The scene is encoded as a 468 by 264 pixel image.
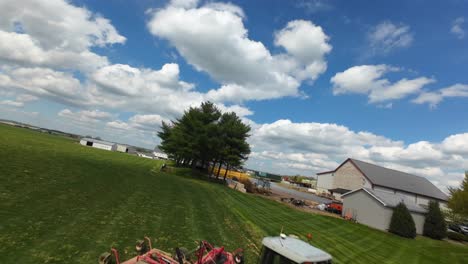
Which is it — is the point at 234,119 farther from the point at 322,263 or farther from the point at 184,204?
the point at 322,263

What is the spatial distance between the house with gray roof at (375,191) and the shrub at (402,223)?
2.63 feet

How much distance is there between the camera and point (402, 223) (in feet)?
105

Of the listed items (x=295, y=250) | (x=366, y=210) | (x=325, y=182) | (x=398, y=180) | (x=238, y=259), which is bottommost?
(x=238, y=259)

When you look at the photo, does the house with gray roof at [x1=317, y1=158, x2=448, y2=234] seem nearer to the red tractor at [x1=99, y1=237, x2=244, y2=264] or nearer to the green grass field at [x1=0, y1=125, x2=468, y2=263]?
the green grass field at [x1=0, y1=125, x2=468, y2=263]

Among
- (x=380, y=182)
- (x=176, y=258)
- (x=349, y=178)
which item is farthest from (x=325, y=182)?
(x=176, y=258)

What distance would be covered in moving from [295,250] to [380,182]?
222ft

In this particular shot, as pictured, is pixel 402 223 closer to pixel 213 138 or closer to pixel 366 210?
pixel 366 210

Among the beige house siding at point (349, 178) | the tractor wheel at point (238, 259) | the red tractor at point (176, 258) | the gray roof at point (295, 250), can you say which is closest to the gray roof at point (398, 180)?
the beige house siding at point (349, 178)

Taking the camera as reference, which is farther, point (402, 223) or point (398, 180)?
point (398, 180)

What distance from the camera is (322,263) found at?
253 inches

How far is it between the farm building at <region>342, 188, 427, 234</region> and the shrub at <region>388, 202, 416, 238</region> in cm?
77

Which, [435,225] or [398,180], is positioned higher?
[398,180]

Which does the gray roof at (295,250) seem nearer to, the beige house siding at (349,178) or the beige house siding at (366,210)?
the beige house siding at (366,210)

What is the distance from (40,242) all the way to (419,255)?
28.1 meters
